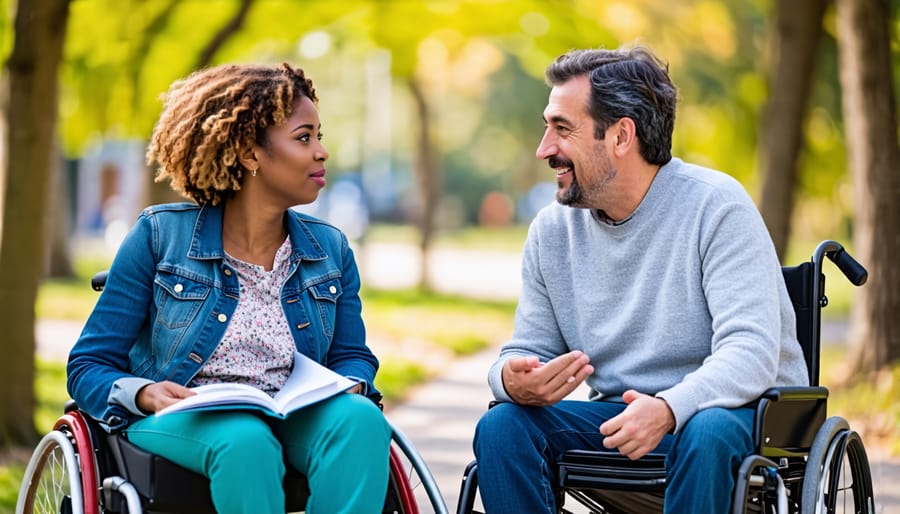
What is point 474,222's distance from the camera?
179 ft

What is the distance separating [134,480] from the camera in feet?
11.1

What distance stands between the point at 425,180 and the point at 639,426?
47.7 feet

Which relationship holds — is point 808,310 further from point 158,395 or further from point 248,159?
point 158,395

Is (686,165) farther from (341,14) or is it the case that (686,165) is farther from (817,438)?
(341,14)

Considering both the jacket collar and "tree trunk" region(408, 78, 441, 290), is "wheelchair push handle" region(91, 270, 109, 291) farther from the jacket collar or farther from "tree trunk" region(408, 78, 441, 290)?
"tree trunk" region(408, 78, 441, 290)

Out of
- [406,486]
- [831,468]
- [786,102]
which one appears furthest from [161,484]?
[786,102]

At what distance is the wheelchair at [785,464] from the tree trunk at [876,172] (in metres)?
5.42

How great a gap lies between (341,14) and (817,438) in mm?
8917

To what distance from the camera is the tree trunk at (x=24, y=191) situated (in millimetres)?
7008

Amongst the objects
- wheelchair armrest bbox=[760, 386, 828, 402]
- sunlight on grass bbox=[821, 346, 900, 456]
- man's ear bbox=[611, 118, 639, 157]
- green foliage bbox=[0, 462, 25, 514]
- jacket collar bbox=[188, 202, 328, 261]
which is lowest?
green foliage bbox=[0, 462, 25, 514]

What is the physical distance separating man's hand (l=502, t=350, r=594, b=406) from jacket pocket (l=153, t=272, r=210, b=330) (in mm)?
810

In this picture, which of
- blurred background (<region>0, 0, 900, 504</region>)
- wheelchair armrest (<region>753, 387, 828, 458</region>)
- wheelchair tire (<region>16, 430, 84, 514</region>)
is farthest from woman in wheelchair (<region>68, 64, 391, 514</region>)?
blurred background (<region>0, 0, 900, 504</region>)

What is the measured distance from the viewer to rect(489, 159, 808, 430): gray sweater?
3.49 m

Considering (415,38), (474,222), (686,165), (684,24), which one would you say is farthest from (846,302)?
(474,222)
